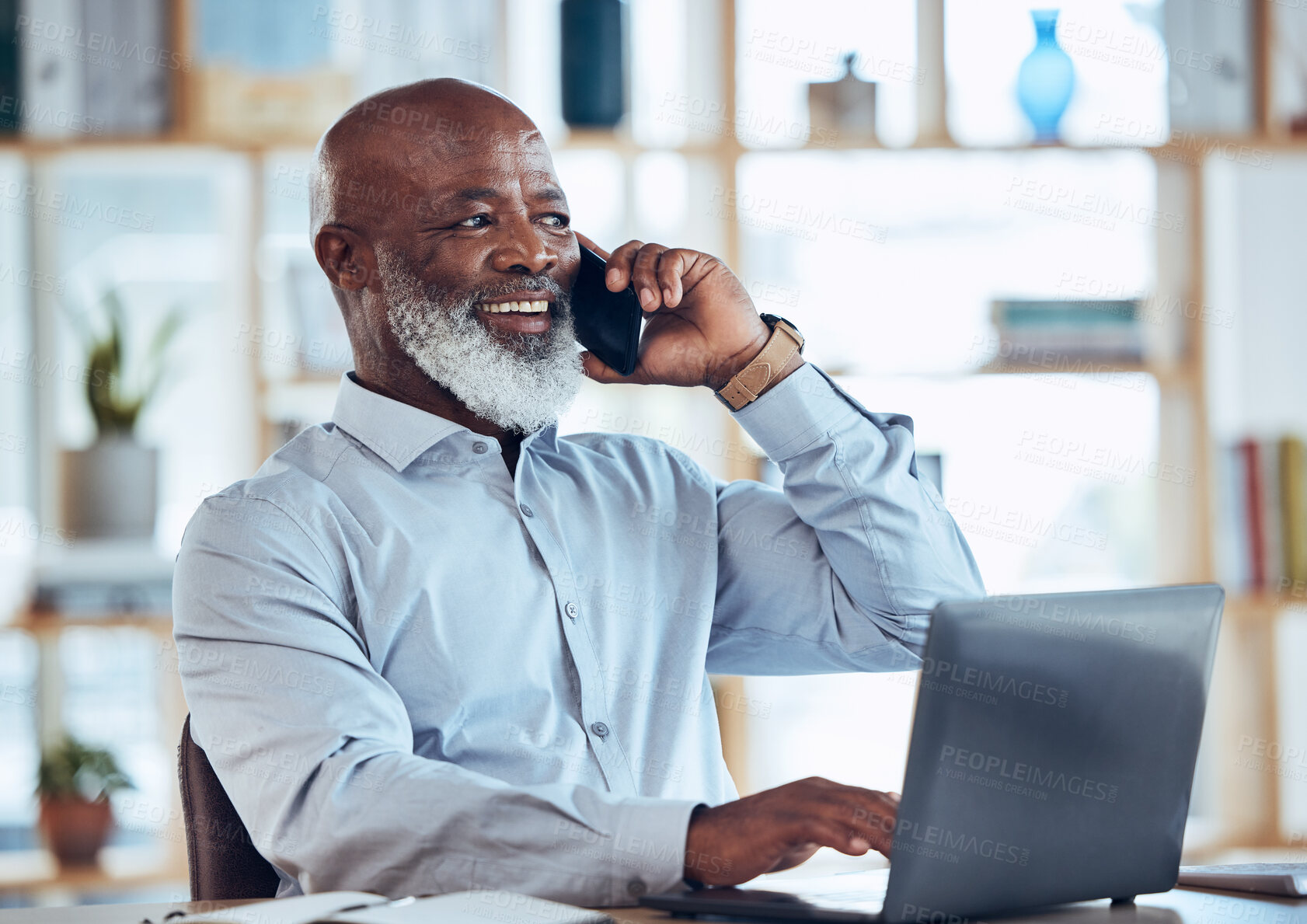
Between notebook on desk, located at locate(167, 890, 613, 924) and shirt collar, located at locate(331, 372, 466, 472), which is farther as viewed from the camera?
shirt collar, located at locate(331, 372, 466, 472)

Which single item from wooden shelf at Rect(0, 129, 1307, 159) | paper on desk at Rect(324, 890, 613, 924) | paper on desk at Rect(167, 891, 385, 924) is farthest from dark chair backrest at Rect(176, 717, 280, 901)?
wooden shelf at Rect(0, 129, 1307, 159)

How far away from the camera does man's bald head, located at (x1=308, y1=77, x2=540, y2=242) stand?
1.55 m

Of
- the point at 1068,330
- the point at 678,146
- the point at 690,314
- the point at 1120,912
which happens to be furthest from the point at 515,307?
the point at 1068,330

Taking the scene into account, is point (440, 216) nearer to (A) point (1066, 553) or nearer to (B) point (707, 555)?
(B) point (707, 555)

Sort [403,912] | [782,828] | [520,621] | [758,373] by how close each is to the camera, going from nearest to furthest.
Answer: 1. [403,912]
2. [782,828]
3. [520,621]
4. [758,373]

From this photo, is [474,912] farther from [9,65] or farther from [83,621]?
[9,65]

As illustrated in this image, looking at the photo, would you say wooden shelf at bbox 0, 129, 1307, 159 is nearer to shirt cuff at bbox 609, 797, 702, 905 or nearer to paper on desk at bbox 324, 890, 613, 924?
shirt cuff at bbox 609, 797, 702, 905

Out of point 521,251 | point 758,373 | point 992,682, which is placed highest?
point 521,251

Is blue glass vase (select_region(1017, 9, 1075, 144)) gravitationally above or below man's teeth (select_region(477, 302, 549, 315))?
above

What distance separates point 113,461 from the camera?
2.66m

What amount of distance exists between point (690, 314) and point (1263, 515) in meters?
1.80

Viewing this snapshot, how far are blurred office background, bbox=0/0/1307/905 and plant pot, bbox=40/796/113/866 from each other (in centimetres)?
6

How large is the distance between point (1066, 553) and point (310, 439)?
78.8 inches

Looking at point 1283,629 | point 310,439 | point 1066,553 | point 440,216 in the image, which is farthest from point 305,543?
point 1283,629
